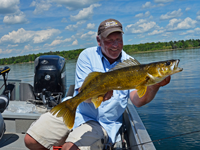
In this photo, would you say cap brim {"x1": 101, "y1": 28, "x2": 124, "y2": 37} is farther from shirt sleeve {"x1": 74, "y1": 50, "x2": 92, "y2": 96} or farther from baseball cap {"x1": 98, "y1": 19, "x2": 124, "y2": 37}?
shirt sleeve {"x1": 74, "y1": 50, "x2": 92, "y2": 96}

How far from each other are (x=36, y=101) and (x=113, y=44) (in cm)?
323

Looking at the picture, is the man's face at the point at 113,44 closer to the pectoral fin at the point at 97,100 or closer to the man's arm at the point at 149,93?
the man's arm at the point at 149,93

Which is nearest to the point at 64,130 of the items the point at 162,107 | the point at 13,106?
the point at 13,106

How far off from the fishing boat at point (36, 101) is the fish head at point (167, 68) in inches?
55.6

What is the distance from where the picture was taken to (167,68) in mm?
1877

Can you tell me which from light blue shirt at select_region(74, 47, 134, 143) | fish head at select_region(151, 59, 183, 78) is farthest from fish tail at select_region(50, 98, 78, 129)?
fish head at select_region(151, 59, 183, 78)

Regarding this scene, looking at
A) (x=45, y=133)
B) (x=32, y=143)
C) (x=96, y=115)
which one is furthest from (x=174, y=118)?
(x=32, y=143)

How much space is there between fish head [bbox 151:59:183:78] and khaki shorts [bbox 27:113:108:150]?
131 cm

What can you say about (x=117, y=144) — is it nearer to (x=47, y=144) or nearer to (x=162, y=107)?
(x=47, y=144)

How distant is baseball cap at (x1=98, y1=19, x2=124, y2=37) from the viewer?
2.89m

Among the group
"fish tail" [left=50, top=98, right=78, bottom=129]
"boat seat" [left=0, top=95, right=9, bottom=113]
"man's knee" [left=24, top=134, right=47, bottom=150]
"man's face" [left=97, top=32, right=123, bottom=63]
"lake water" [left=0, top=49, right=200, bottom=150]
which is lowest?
"lake water" [left=0, top=49, right=200, bottom=150]

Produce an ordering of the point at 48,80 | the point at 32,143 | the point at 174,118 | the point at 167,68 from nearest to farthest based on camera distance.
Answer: the point at 167,68
the point at 32,143
the point at 48,80
the point at 174,118

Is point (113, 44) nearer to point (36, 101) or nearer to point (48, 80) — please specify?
point (48, 80)

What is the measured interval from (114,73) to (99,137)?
3.49 ft
